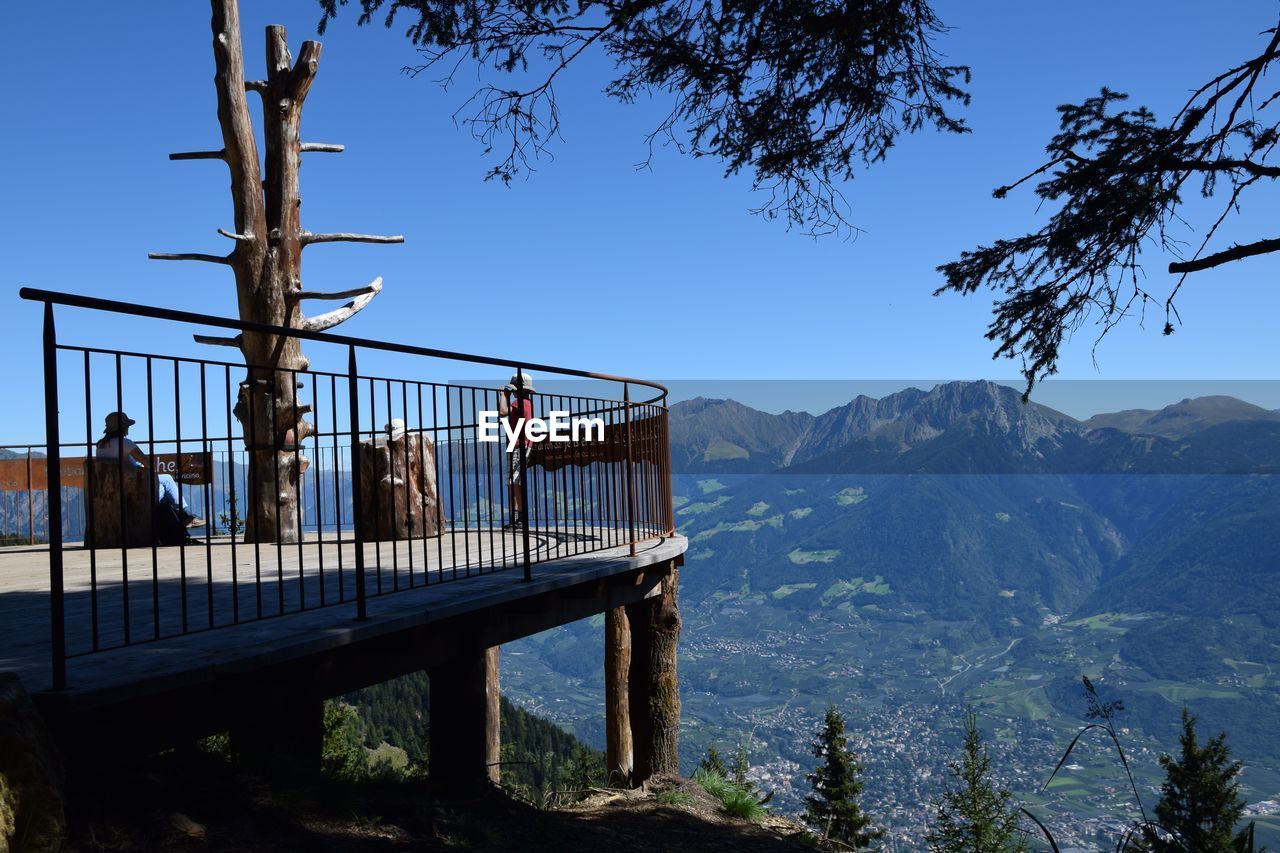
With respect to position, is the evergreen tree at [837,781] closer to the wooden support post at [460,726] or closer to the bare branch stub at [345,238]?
the bare branch stub at [345,238]

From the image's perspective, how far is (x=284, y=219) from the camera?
12516mm

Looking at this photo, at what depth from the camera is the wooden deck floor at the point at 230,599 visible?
409cm

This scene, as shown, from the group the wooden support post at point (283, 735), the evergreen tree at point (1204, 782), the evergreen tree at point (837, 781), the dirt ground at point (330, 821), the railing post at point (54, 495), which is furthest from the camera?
the evergreen tree at point (1204, 782)

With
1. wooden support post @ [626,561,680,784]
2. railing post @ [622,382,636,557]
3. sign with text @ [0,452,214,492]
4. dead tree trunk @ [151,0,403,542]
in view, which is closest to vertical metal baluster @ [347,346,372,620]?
railing post @ [622,382,636,557]

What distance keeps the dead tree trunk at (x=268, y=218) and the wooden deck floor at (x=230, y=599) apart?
8.10ft

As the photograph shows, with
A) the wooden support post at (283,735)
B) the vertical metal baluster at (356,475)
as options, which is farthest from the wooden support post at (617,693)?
the vertical metal baluster at (356,475)

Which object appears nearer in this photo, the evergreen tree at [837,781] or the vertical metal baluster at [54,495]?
the vertical metal baluster at [54,495]

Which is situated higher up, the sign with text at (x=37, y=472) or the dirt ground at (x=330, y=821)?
the sign with text at (x=37, y=472)

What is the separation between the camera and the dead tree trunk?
12.1 metres

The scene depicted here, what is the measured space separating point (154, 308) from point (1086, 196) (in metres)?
6.82

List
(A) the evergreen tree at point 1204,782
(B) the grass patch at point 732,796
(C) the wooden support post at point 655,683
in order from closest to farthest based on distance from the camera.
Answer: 1. (B) the grass patch at point 732,796
2. (C) the wooden support post at point 655,683
3. (A) the evergreen tree at point 1204,782

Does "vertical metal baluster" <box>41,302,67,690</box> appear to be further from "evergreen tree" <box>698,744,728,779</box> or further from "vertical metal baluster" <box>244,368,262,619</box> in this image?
"evergreen tree" <box>698,744,728,779</box>

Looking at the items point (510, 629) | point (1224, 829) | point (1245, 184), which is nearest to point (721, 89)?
point (1245, 184)

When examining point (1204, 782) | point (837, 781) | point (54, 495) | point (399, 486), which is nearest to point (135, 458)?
point (399, 486)
